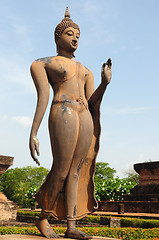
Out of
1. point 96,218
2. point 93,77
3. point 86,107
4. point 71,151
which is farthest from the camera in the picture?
point 96,218

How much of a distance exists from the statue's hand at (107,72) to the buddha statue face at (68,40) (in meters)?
0.51

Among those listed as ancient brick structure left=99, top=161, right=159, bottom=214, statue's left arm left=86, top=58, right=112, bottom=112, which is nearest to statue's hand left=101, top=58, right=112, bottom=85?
statue's left arm left=86, top=58, right=112, bottom=112

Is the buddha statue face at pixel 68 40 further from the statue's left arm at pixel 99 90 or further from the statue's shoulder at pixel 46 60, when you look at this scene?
the statue's left arm at pixel 99 90

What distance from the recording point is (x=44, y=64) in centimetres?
372

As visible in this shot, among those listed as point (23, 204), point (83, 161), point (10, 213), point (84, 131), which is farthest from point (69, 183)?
point (23, 204)

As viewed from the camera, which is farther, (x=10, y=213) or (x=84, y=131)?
(x=10, y=213)

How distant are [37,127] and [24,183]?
116ft

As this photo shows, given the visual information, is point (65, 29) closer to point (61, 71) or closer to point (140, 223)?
point (61, 71)

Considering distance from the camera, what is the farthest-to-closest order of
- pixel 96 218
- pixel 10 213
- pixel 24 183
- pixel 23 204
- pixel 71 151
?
pixel 24 183
pixel 23 204
pixel 96 218
pixel 10 213
pixel 71 151

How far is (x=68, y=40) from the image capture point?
381 cm

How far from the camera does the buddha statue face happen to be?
12.5 feet

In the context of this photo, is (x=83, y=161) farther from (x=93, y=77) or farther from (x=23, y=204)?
(x=23, y=204)

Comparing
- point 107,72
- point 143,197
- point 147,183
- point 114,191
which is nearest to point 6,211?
point 107,72

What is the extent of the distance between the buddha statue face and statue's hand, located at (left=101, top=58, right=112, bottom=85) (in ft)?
1.67
